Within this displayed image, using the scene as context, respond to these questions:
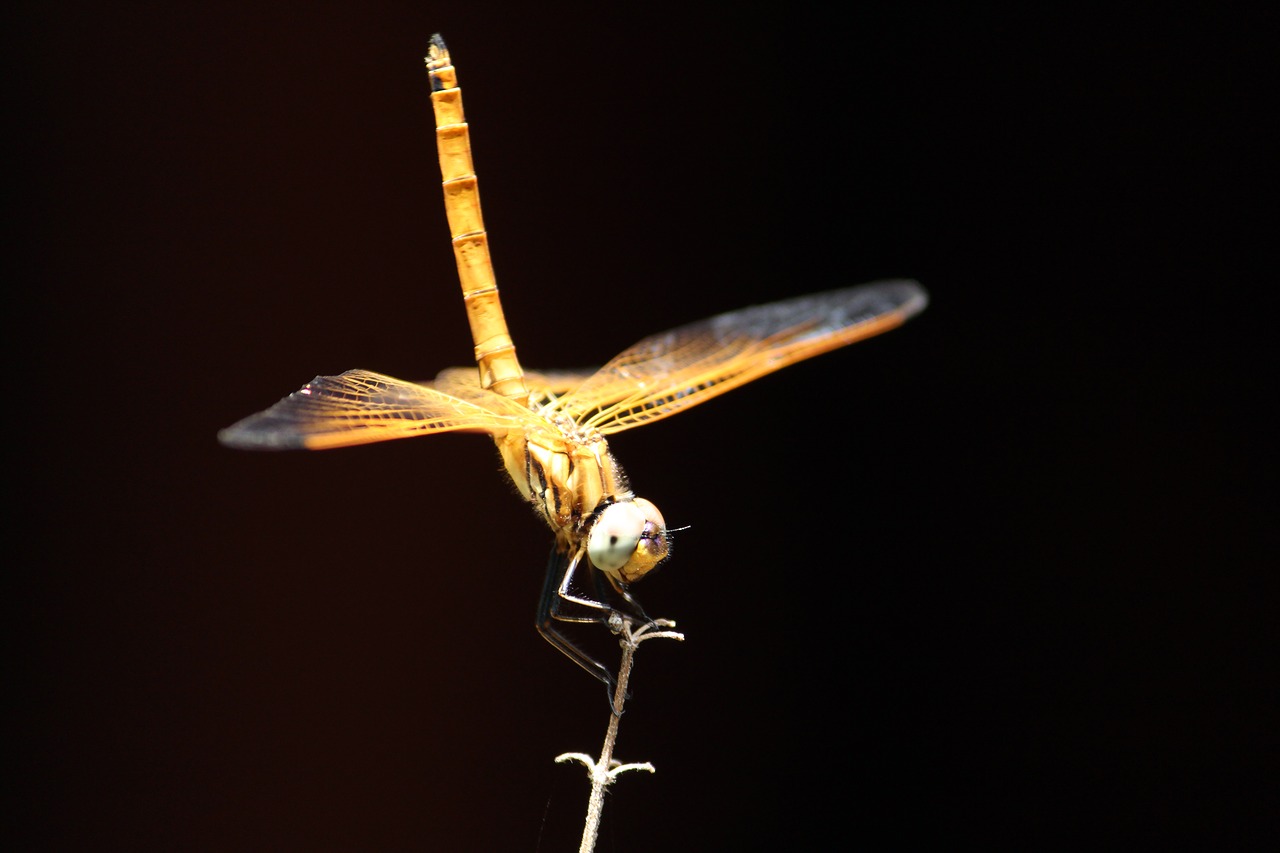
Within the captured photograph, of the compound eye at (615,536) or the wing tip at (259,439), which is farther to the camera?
the compound eye at (615,536)

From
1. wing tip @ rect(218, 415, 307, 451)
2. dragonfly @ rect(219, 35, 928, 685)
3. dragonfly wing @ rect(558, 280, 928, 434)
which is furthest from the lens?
dragonfly wing @ rect(558, 280, 928, 434)

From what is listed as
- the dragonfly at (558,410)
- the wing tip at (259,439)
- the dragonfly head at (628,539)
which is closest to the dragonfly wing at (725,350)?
the dragonfly at (558,410)

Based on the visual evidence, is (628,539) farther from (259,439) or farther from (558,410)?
(259,439)

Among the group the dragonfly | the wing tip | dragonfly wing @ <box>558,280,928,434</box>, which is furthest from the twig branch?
the wing tip

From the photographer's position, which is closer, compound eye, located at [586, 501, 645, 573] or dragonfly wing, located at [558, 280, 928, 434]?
compound eye, located at [586, 501, 645, 573]

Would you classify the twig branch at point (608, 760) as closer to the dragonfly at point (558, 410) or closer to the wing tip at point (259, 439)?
the dragonfly at point (558, 410)

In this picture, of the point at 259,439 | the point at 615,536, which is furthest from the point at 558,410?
the point at 259,439

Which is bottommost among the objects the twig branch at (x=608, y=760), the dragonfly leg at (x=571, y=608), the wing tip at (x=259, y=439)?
the twig branch at (x=608, y=760)

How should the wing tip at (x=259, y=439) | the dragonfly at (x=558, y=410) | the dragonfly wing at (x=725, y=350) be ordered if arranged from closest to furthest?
the wing tip at (x=259, y=439) < the dragonfly at (x=558, y=410) < the dragonfly wing at (x=725, y=350)

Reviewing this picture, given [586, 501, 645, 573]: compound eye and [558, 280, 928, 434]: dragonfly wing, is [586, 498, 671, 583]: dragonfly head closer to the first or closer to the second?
[586, 501, 645, 573]: compound eye

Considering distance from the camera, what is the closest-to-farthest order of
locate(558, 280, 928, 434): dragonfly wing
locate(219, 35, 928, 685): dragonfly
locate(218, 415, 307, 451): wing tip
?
locate(218, 415, 307, 451): wing tip
locate(219, 35, 928, 685): dragonfly
locate(558, 280, 928, 434): dragonfly wing
